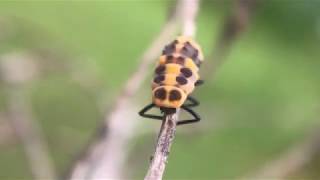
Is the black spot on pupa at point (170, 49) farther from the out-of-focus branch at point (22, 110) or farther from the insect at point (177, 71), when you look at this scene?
the out-of-focus branch at point (22, 110)

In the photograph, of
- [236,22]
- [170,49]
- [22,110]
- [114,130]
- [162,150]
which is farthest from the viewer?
[22,110]

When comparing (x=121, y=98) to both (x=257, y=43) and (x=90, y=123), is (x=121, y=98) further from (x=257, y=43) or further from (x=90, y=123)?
(x=257, y=43)

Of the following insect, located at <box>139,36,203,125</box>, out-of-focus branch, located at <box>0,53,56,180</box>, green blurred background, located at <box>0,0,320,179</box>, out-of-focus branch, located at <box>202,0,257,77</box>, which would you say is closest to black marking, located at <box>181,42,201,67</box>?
insect, located at <box>139,36,203,125</box>

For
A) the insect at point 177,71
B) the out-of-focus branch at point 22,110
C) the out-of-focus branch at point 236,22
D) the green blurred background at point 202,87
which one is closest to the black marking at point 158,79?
the insect at point 177,71

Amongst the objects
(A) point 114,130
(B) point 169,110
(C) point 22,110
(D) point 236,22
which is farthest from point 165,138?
(C) point 22,110

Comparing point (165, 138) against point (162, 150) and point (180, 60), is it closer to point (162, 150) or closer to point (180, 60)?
point (162, 150)

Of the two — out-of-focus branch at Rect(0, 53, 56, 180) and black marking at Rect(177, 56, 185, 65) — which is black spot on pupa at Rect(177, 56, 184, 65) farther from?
out-of-focus branch at Rect(0, 53, 56, 180)
